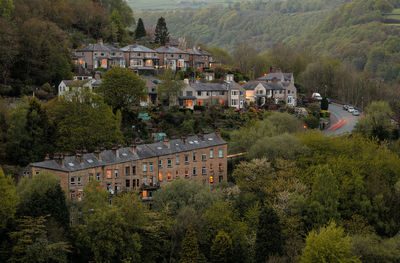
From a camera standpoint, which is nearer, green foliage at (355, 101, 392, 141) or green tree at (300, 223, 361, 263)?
green tree at (300, 223, 361, 263)

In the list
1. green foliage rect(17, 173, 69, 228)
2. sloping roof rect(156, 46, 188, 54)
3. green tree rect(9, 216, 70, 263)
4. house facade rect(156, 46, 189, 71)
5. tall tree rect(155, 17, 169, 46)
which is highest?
tall tree rect(155, 17, 169, 46)

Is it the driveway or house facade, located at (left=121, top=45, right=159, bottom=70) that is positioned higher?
house facade, located at (left=121, top=45, right=159, bottom=70)

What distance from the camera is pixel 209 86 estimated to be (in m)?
90.7

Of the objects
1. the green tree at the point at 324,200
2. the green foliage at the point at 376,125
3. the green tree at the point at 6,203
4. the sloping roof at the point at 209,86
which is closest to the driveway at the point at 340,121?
the green foliage at the point at 376,125

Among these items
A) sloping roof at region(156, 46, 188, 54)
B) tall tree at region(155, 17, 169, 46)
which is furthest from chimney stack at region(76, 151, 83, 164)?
tall tree at region(155, 17, 169, 46)

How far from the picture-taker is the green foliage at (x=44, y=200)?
1818 inches

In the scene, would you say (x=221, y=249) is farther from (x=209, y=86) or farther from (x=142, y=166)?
(x=209, y=86)

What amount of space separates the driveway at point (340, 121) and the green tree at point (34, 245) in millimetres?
49480

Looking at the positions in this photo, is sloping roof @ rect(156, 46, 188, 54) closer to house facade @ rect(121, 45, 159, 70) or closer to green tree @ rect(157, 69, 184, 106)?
house facade @ rect(121, 45, 159, 70)

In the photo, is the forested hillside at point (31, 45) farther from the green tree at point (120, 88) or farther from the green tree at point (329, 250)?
the green tree at point (329, 250)

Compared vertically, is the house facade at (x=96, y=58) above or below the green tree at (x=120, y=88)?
above

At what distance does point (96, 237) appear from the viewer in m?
45.5

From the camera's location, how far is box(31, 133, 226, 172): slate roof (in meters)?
53.2

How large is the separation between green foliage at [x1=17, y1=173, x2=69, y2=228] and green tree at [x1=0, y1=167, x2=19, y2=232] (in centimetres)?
96
